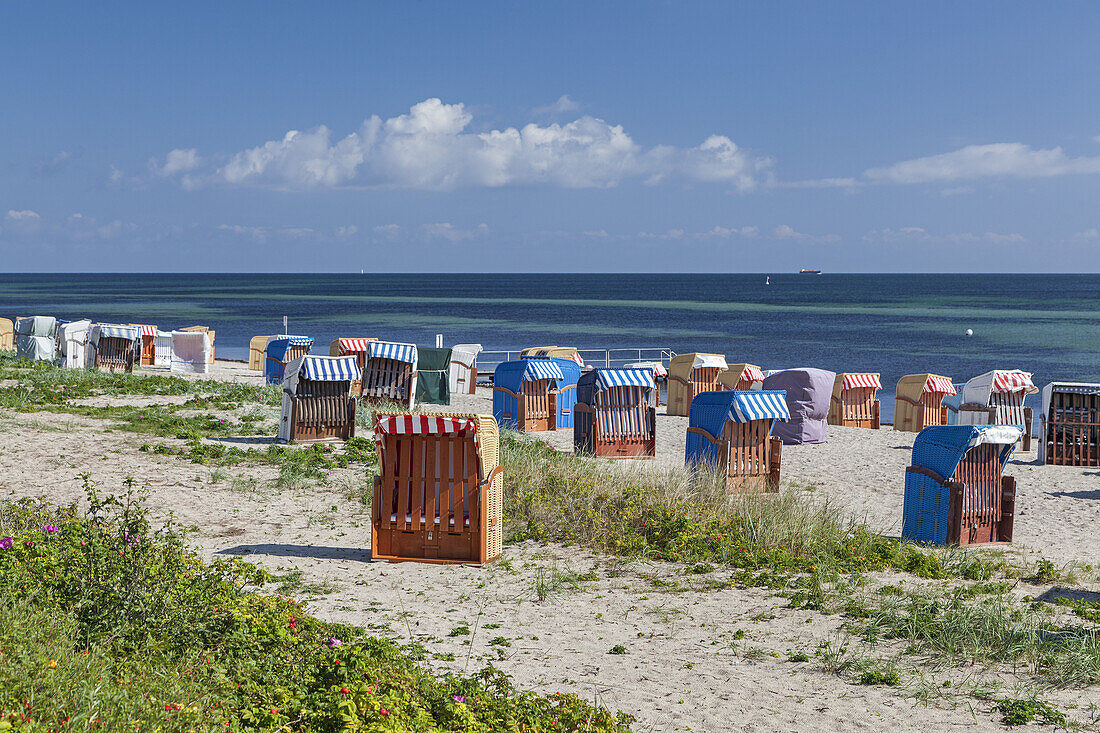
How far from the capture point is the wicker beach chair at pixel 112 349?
25906 mm

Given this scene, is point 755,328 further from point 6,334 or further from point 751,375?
point 751,375

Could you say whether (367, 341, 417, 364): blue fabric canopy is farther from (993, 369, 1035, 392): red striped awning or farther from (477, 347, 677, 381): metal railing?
(477, 347, 677, 381): metal railing

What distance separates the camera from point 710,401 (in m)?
13.3

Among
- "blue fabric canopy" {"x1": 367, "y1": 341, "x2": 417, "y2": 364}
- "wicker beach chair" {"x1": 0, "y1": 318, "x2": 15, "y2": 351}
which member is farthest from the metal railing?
"wicker beach chair" {"x1": 0, "y1": 318, "x2": 15, "y2": 351}

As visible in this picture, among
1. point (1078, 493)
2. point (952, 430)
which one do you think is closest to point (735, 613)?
point (952, 430)

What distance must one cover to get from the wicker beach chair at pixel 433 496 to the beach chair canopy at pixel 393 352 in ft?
40.0

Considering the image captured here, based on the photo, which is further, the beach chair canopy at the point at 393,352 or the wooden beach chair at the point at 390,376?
the wooden beach chair at the point at 390,376

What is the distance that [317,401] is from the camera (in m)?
15.4

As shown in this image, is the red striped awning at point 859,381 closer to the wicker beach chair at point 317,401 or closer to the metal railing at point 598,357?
the metal railing at point 598,357

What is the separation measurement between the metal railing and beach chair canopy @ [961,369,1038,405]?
52.1ft

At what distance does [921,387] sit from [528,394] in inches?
387

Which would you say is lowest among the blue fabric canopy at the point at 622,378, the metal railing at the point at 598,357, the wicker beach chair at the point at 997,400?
the metal railing at the point at 598,357

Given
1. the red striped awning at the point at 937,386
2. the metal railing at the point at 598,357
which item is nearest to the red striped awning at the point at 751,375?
the red striped awning at the point at 937,386

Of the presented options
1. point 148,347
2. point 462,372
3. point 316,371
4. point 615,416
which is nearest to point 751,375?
point 615,416
